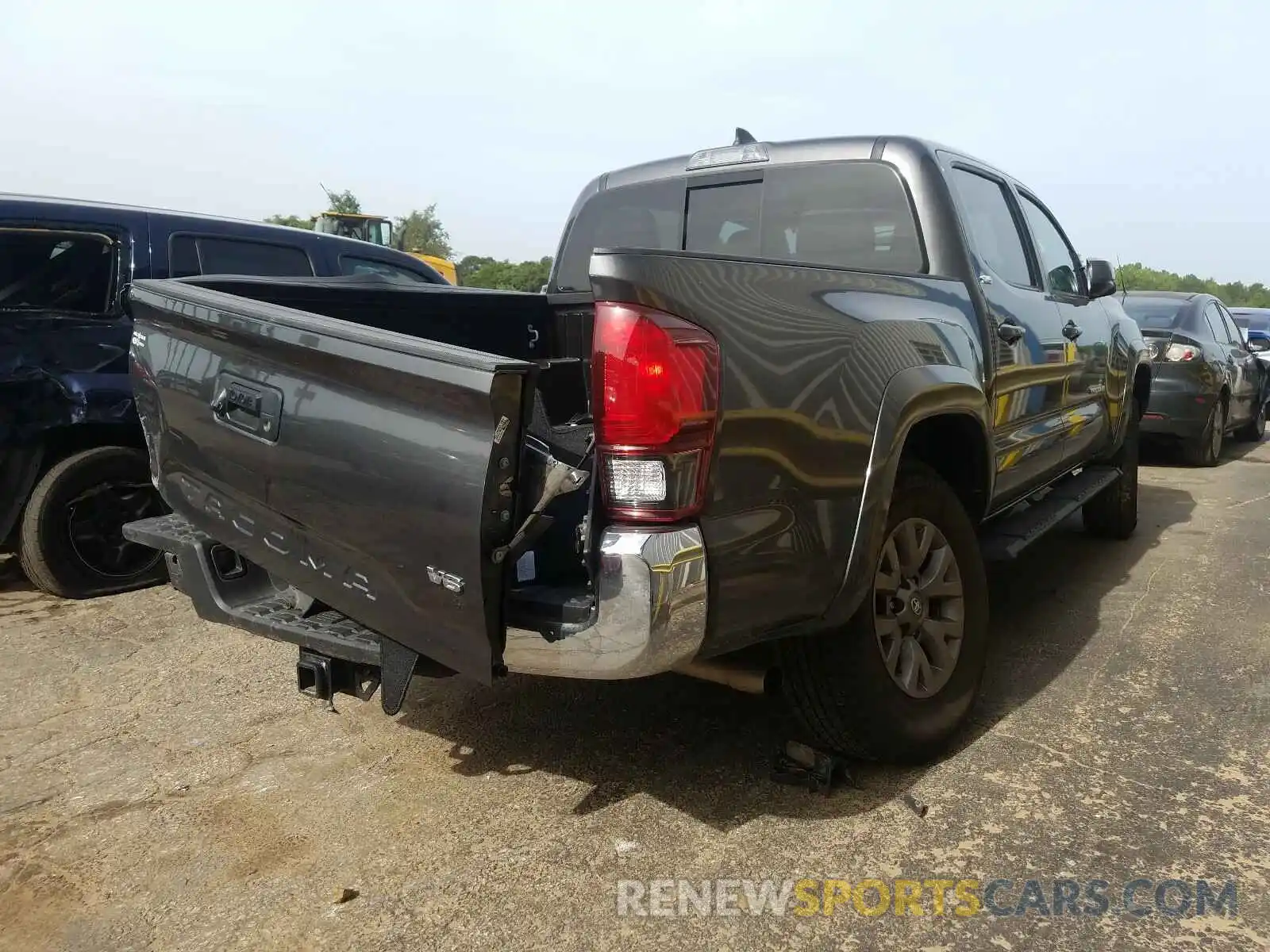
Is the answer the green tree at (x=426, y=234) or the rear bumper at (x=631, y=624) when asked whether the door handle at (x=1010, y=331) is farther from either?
the green tree at (x=426, y=234)

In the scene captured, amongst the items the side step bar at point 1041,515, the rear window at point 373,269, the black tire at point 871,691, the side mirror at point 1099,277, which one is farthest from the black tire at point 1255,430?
the black tire at point 871,691

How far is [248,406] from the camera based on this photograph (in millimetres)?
2420

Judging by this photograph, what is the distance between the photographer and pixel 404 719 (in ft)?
11.0

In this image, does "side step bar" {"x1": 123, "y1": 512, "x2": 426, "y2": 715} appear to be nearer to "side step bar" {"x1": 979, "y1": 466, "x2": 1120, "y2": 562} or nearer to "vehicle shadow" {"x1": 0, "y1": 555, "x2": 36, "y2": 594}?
"side step bar" {"x1": 979, "y1": 466, "x2": 1120, "y2": 562}

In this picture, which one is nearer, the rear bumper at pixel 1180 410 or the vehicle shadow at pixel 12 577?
the vehicle shadow at pixel 12 577

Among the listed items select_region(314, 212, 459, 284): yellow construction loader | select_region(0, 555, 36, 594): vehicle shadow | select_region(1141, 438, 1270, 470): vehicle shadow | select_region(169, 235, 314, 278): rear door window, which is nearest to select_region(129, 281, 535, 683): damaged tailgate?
select_region(169, 235, 314, 278): rear door window

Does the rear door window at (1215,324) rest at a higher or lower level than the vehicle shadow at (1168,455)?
higher

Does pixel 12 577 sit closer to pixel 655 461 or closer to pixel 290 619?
pixel 290 619

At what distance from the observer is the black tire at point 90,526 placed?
458cm

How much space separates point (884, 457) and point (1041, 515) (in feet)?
6.54

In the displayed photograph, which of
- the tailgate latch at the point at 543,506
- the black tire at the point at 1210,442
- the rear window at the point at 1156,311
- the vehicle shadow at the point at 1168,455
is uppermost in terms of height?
the rear window at the point at 1156,311

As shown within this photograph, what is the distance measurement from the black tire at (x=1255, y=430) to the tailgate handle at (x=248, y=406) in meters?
11.0

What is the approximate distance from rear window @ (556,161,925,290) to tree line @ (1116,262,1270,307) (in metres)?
46.5

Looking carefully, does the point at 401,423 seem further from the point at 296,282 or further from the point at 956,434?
the point at 956,434
